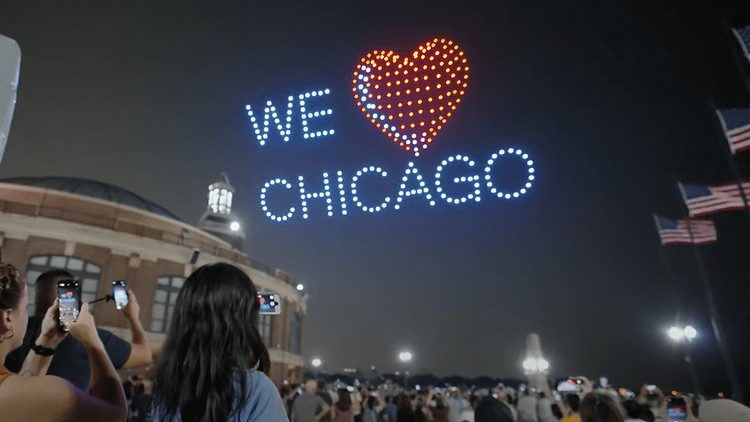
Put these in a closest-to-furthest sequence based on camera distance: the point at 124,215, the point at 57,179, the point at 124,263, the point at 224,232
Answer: the point at 124,263 → the point at 124,215 → the point at 57,179 → the point at 224,232

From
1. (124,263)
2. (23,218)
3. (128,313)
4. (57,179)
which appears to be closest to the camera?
(128,313)

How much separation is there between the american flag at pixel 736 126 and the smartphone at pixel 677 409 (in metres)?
11.6

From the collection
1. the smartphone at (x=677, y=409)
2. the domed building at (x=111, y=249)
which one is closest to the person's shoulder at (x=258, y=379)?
Result: the smartphone at (x=677, y=409)

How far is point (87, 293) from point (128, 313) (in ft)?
86.1

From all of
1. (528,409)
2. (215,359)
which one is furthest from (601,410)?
(528,409)

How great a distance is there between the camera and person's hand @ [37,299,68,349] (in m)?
2.46

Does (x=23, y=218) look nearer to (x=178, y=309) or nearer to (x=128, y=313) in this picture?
(x=128, y=313)

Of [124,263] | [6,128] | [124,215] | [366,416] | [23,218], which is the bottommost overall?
[366,416]

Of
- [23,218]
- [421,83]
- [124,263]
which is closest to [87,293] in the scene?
[124,263]

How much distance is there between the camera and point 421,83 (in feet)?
26.8

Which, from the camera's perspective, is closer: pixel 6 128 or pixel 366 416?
pixel 6 128

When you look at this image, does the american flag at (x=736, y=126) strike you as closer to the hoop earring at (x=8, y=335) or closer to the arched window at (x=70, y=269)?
the hoop earring at (x=8, y=335)

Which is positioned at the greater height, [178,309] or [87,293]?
[87,293]

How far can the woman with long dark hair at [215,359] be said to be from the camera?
1728mm
